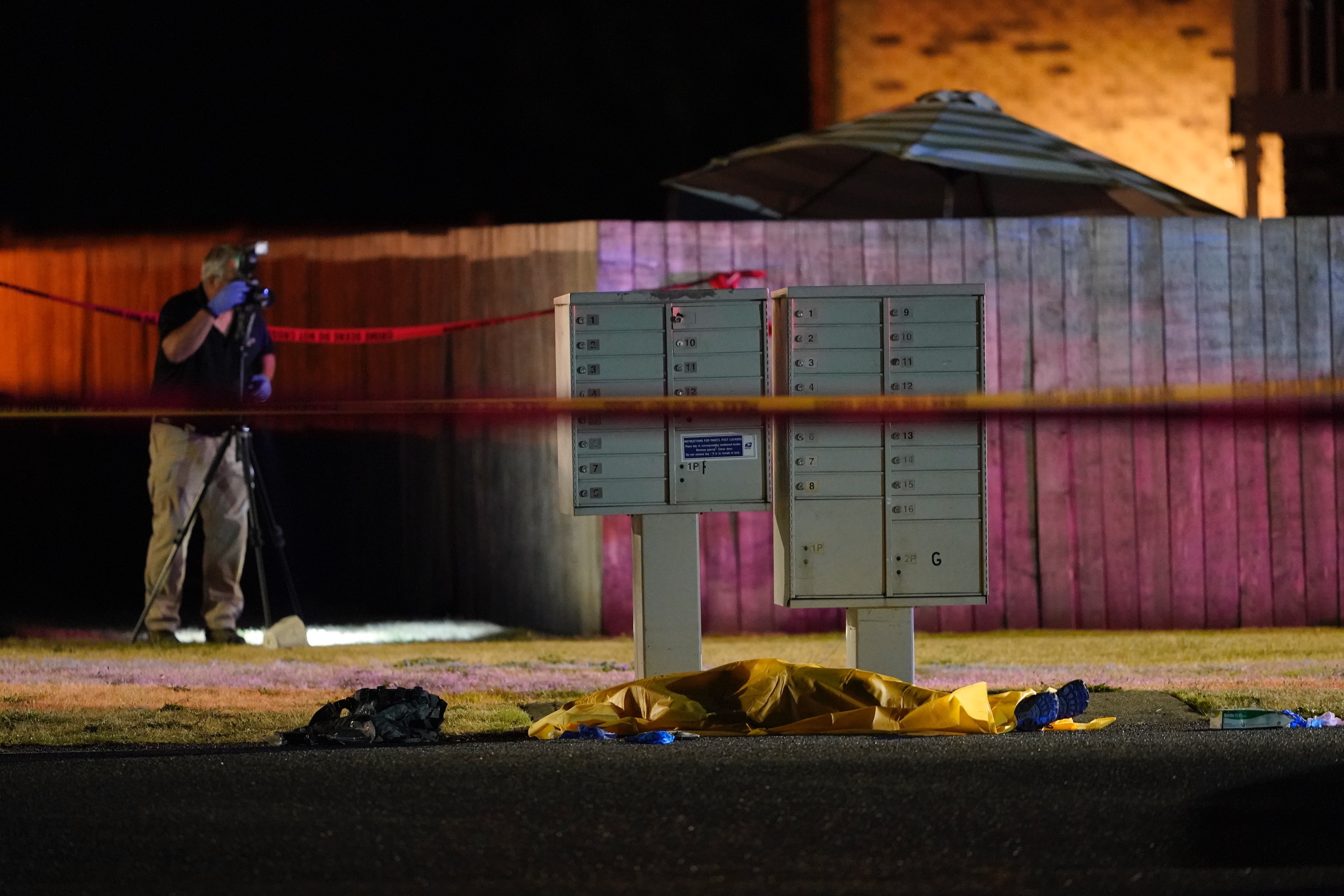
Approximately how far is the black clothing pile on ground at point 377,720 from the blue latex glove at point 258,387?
3800 millimetres

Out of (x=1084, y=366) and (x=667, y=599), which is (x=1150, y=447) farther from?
(x=667, y=599)

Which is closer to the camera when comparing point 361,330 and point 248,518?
point 248,518

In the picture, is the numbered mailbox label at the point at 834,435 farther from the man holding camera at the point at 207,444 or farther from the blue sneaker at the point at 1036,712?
the man holding camera at the point at 207,444

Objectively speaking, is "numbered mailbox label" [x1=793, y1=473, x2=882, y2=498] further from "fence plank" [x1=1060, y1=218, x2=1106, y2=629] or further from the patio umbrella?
the patio umbrella

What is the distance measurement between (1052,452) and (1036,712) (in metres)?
4.77

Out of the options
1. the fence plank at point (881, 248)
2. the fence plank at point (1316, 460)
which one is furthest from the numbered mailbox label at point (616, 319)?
the fence plank at point (1316, 460)

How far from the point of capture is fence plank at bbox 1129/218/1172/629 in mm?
11758

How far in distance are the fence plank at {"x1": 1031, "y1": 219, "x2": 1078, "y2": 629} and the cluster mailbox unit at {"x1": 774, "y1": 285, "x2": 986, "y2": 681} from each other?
160 inches

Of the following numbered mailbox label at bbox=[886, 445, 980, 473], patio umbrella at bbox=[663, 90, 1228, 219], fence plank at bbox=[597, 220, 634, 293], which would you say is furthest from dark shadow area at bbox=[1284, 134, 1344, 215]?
numbered mailbox label at bbox=[886, 445, 980, 473]

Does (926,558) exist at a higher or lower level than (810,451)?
lower

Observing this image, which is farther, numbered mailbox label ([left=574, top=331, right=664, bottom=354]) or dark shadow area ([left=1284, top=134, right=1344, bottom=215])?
dark shadow area ([left=1284, top=134, right=1344, bottom=215])

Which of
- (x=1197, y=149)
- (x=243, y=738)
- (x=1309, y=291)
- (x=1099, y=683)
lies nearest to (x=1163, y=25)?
(x=1197, y=149)

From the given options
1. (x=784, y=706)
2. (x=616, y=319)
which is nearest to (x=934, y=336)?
(x=616, y=319)

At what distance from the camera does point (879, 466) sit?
305 inches
